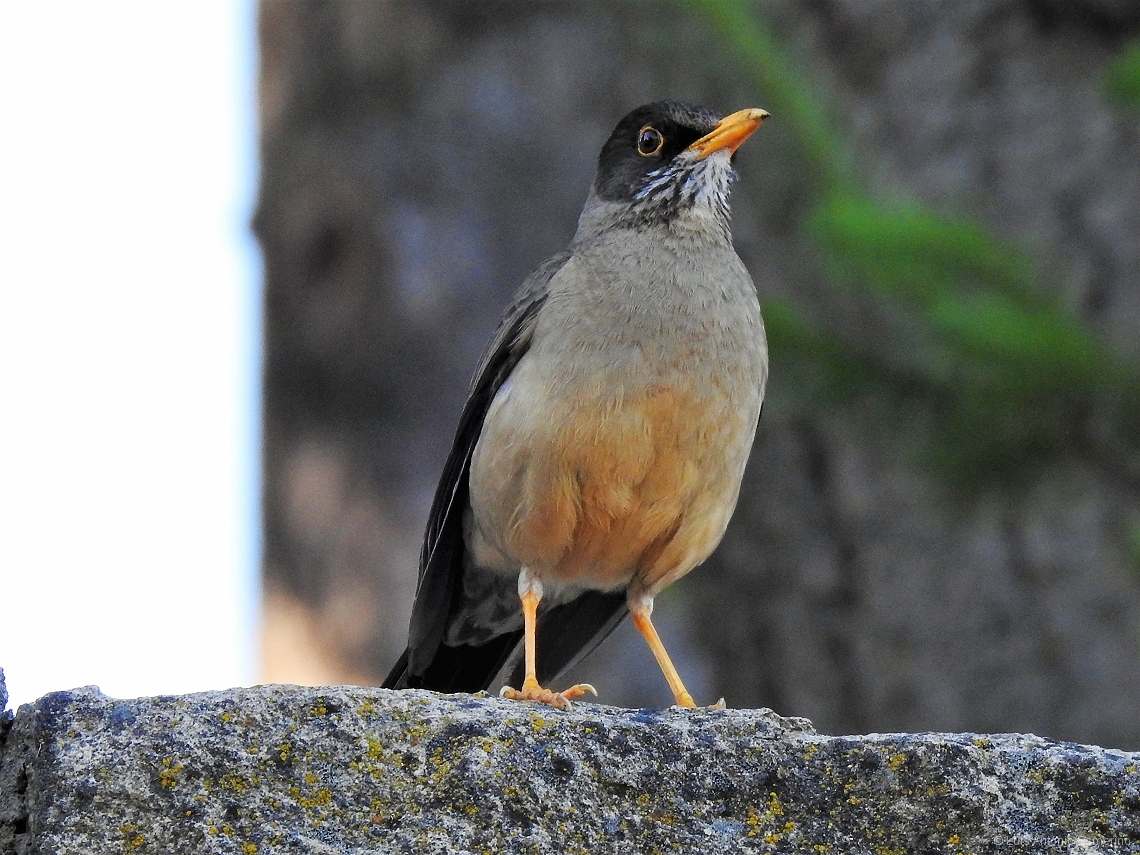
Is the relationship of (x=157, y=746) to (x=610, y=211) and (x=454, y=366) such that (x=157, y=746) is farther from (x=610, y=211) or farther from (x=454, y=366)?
(x=454, y=366)

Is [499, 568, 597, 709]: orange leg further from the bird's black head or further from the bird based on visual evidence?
the bird's black head

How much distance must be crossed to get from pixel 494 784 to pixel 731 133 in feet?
10.00

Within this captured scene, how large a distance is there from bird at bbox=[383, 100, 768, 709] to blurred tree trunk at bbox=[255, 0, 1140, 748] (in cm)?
96

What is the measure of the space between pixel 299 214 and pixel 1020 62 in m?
3.76

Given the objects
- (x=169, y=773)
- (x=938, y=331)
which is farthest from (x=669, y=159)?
(x=169, y=773)

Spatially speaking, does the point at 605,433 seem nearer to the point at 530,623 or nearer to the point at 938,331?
the point at 530,623

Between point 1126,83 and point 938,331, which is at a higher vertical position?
point 1126,83

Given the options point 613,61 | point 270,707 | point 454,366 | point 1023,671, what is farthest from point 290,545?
point 270,707

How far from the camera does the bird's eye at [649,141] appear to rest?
524cm

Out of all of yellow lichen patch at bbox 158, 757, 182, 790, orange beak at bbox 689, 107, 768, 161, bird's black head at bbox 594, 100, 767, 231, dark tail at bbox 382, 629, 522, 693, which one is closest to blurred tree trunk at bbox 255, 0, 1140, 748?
bird's black head at bbox 594, 100, 767, 231

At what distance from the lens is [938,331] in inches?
194

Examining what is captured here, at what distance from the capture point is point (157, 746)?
2.37m

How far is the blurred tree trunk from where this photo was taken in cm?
694

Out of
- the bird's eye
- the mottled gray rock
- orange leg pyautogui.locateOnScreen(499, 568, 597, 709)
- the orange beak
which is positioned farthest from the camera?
the bird's eye
